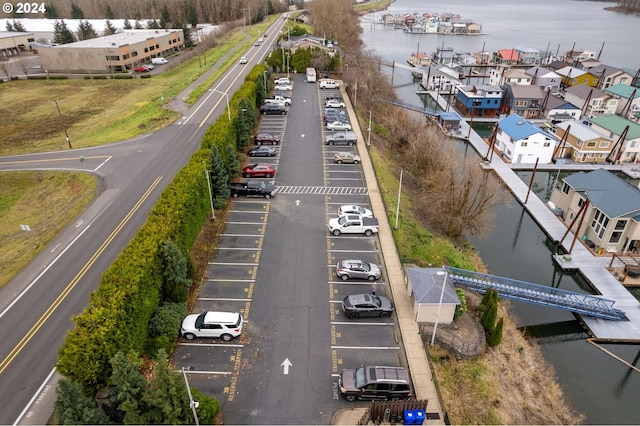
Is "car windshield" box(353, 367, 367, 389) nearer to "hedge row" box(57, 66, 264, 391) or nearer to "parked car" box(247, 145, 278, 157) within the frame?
"hedge row" box(57, 66, 264, 391)

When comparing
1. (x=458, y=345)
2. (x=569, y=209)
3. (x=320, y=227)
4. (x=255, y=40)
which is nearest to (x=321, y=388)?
(x=458, y=345)

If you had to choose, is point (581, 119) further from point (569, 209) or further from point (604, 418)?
point (604, 418)

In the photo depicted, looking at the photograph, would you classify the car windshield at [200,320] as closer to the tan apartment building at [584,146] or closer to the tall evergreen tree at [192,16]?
the tan apartment building at [584,146]

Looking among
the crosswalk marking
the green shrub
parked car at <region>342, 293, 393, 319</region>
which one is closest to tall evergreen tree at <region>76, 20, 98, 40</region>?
the crosswalk marking

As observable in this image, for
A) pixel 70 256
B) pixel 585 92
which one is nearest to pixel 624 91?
pixel 585 92

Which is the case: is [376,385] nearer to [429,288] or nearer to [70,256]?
[429,288]

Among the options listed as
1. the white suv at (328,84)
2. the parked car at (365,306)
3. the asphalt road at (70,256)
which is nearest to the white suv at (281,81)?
the white suv at (328,84)

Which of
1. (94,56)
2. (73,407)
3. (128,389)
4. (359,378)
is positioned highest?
(94,56)
